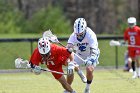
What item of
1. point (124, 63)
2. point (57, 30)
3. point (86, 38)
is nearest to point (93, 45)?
point (86, 38)

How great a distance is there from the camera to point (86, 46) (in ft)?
54.4

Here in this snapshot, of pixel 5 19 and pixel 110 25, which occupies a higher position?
pixel 5 19

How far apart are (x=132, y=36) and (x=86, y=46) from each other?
6.99 meters

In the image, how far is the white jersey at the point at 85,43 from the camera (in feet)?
53.2

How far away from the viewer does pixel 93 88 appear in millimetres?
18312

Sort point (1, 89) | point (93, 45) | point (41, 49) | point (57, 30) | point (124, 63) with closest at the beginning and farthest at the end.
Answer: point (41, 49) → point (93, 45) → point (1, 89) → point (124, 63) → point (57, 30)

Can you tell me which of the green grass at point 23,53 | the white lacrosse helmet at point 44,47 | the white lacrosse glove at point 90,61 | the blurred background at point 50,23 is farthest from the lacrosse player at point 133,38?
the white lacrosse helmet at point 44,47

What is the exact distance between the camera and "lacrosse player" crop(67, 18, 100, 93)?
1593 centimetres

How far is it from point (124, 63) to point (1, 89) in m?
11.1

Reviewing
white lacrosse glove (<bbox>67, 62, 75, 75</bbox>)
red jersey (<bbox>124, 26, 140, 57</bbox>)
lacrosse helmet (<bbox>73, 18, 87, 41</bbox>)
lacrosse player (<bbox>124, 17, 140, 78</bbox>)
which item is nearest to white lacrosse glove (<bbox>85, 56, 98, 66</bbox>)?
lacrosse helmet (<bbox>73, 18, 87, 41</bbox>)

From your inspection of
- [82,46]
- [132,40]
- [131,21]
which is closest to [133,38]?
[132,40]

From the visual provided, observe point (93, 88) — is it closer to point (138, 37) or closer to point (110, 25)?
point (138, 37)

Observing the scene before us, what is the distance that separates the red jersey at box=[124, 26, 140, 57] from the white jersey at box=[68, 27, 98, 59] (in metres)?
6.52

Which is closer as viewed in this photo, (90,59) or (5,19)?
(90,59)
